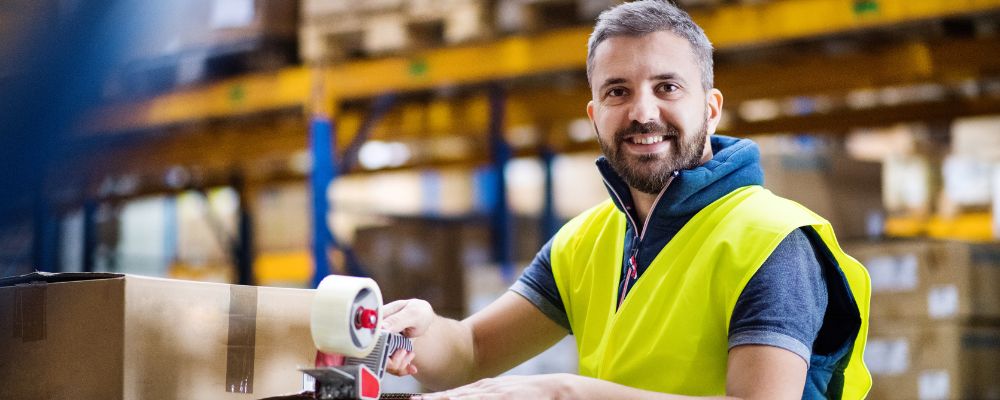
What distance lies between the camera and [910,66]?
5.54 meters

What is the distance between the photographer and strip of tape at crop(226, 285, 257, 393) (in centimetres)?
190

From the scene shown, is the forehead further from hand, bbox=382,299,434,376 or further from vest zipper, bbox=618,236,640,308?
hand, bbox=382,299,434,376

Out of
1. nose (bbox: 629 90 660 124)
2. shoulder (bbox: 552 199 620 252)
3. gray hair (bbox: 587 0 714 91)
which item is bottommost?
shoulder (bbox: 552 199 620 252)

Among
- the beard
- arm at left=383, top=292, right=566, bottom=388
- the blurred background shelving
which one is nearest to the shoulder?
arm at left=383, top=292, right=566, bottom=388

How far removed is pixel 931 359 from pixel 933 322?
161mm

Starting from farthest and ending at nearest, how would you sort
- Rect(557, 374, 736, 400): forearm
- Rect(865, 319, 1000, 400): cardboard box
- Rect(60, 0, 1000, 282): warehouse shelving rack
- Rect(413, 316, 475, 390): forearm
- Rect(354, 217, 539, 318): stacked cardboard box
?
1. Rect(354, 217, 539, 318): stacked cardboard box
2. Rect(60, 0, 1000, 282): warehouse shelving rack
3. Rect(865, 319, 1000, 400): cardboard box
4. Rect(413, 316, 475, 390): forearm
5. Rect(557, 374, 736, 400): forearm

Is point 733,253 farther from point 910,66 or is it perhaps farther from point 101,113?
point 101,113

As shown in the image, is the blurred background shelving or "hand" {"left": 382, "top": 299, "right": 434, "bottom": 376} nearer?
"hand" {"left": 382, "top": 299, "right": 434, "bottom": 376}

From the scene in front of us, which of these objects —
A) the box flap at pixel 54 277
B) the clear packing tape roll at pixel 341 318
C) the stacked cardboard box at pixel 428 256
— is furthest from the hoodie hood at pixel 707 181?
the stacked cardboard box at pixel 428 256

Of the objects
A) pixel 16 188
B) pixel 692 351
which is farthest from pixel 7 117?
pixel 692 351

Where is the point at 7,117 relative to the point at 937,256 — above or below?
above

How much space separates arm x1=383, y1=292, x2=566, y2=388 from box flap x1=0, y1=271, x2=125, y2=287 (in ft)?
2.25

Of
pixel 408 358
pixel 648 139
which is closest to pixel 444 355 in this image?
pixel 408 358

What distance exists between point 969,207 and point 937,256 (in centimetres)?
346
